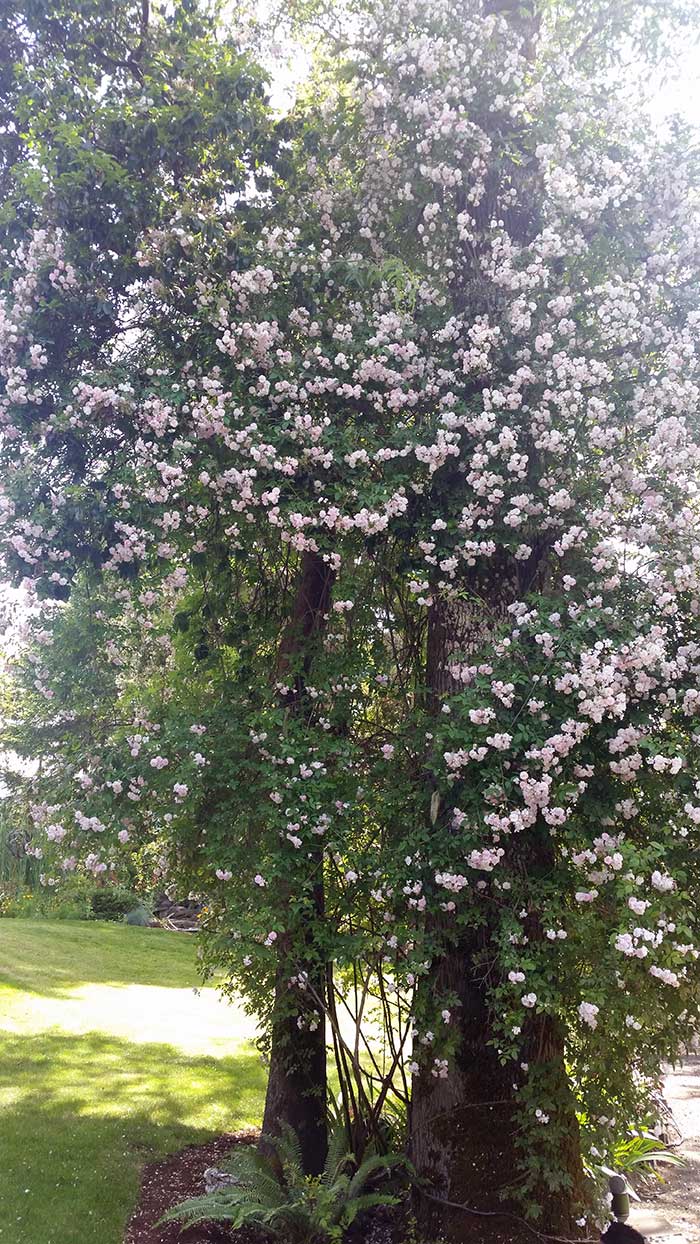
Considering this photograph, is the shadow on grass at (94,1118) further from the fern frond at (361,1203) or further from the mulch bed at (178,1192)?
the fern frond at (361,1203)

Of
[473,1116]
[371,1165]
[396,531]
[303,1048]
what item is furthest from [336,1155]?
[396,531]

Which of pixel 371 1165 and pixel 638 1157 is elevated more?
pixel 371 1165

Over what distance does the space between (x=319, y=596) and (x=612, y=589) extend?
9.18 feet

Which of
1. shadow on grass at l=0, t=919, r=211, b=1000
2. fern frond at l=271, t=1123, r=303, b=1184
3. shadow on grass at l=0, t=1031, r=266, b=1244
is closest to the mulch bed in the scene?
shadow on grass at l=0, t=1031, r=266, b=1244

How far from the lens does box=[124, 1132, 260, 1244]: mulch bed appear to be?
730cm

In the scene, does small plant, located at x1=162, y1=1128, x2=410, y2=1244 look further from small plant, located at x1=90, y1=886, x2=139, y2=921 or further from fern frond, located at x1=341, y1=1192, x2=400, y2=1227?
small plant, located at x1=90, y1=886, x2=139, y2=921

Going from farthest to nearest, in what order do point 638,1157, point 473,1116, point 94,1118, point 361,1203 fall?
point 94,1118, point 638,1157, point 473,1116, point 361,1203

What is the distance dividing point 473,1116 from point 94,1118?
4.27m

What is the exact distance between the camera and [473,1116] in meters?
7.19

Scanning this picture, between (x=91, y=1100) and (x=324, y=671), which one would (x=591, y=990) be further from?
(x=91, y=1100)

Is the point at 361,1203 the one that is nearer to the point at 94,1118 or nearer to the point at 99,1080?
the point at 94,1118

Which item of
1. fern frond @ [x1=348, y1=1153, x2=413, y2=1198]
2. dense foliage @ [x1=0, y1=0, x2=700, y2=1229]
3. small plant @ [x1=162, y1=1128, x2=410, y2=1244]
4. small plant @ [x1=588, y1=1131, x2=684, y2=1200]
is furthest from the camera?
small plant @ [x1=588, y1=1131, x2=684, y2=1200]

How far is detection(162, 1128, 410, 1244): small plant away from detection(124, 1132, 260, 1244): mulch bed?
12cm

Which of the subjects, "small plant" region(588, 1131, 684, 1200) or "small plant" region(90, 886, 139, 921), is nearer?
"small plant" region(588, 1131, 684, 1200)
